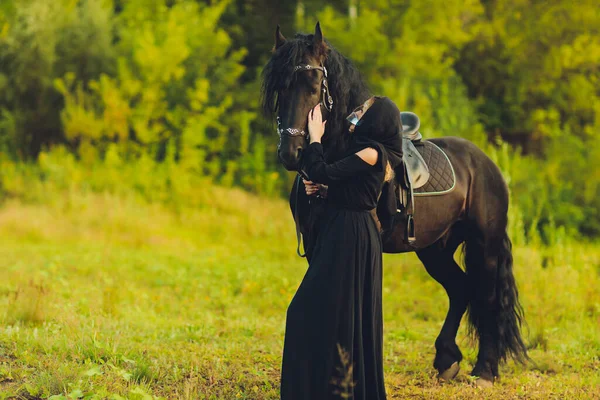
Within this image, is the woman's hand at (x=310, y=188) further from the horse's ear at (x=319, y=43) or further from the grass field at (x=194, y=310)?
the grass field at (x=194, y=310)

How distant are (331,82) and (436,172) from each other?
1.32 metres

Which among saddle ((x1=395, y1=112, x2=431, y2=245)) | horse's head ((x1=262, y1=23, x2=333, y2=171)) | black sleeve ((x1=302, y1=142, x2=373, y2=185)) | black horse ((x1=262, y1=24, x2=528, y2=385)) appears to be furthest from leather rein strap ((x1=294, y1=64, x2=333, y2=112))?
saddle ((x1=395, y1=112, x2=431, y2=245))

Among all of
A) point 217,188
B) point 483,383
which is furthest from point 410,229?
point 217,188

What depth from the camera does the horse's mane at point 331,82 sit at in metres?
3.90

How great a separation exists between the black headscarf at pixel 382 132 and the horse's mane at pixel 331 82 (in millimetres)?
204

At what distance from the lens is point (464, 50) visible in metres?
22.3

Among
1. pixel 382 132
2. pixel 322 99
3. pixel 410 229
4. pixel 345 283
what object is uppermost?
pixel 322 99

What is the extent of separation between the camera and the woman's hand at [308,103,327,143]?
383 cm

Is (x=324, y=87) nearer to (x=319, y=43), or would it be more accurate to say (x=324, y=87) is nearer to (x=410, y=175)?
(x=319, y=43)

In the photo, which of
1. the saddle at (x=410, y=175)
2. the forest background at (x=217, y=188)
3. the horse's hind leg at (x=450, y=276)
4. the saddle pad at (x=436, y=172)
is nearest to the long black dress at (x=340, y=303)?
the saddle at (x=410, y=175)

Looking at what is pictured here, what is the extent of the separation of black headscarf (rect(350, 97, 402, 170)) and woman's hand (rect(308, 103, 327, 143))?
0.19 metres

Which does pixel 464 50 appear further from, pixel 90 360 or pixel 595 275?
pixel 90 360

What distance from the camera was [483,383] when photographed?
16.9ft

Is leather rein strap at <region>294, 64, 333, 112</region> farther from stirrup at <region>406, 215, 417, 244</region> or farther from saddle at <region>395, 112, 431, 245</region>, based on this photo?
stirrup at <region>406, 215, 417, 244</region>
